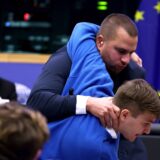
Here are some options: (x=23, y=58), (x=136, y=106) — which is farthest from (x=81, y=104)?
(x=23, y=58)

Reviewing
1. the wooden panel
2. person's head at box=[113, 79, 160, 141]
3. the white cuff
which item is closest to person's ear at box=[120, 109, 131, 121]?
person's head at box=[113, 79, 160, 141]

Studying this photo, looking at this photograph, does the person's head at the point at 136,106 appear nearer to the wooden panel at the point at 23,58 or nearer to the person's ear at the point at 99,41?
the person's ear at the point at 99,41

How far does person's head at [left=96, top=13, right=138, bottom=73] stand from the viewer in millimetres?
2566


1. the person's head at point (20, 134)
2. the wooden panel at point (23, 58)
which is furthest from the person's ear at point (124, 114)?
the wooden panel at point (23, 58)

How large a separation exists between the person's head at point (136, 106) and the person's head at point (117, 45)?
0.80 feet

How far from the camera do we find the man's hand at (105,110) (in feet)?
7.61

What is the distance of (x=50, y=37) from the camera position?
21.9 ft

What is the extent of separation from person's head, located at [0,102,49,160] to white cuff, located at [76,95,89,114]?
740 mm

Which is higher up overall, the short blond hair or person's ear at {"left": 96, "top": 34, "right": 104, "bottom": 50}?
person's ear at {"left": 96, "top": 34, "right": 104, "bottom": 50}

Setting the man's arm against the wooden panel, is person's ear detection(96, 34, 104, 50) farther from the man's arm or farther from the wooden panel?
the wooden panel

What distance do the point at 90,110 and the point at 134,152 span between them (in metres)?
0.39

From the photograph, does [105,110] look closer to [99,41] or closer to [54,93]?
[54,93]

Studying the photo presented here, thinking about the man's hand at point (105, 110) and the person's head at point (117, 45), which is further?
the person's head at point (117, 45)

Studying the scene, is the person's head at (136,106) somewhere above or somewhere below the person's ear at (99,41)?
below
